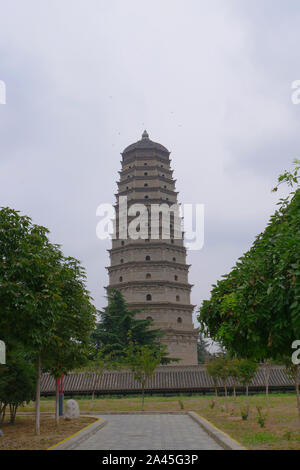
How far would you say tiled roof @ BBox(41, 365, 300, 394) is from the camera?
33562mm

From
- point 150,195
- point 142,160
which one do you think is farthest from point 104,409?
point 142,160

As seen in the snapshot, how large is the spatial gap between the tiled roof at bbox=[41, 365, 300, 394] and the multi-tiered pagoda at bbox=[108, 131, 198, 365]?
26.6 feet

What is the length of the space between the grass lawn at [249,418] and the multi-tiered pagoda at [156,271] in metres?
11.4

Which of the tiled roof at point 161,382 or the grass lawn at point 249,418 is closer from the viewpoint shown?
the grass lawn at point 249,418

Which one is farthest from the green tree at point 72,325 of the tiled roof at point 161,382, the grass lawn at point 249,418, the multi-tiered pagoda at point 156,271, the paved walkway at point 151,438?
the multi-tiered pagoda at point 156,271

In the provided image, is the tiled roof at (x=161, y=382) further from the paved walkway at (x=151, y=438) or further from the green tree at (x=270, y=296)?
the green tree at (x=270, y=296)

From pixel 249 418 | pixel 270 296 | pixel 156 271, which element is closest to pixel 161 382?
pixel 156 271

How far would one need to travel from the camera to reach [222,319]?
9.78 m

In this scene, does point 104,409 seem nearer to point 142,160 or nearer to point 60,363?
point 60,363

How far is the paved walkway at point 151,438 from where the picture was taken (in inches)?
451

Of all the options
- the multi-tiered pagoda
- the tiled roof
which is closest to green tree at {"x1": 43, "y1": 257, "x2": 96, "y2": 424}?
the tiled roof

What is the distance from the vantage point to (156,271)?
4569 cm

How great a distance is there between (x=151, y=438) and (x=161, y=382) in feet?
72.6
